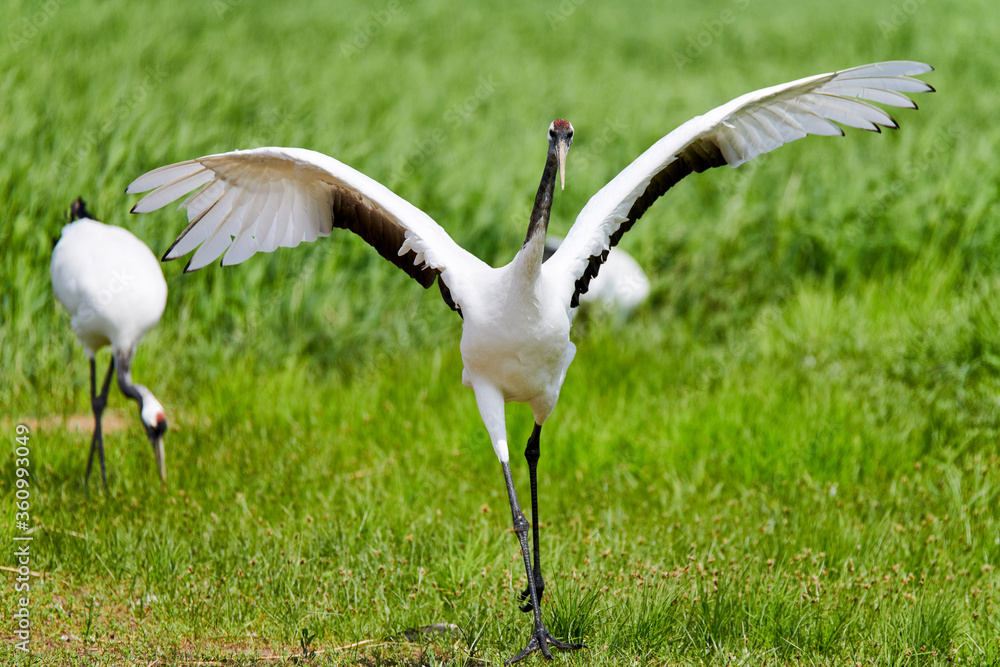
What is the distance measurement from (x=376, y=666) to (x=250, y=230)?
1859 millimetres

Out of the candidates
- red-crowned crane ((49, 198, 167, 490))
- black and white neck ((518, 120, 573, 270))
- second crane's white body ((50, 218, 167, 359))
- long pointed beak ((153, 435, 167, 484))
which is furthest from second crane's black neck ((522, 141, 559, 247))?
second crane's white body ((50, 218, 167, 359))

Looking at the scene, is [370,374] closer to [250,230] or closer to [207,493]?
[207,493]

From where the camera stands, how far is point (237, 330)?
7.32 m

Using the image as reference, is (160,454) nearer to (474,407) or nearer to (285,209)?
(474,407)

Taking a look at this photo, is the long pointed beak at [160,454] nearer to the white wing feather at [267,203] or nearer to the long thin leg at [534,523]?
the white wing feather at [267,203]

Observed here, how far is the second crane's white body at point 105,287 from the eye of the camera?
5.93 m

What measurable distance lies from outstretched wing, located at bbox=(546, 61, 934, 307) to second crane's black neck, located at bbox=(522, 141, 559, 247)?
0.42 metres

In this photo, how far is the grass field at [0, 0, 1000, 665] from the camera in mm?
4105

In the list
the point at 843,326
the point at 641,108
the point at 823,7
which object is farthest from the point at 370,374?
the point at 823,7

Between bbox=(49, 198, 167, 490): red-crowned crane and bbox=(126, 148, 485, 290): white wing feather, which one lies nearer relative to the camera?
bbox=(126, 148, 485, 290): white wing feather

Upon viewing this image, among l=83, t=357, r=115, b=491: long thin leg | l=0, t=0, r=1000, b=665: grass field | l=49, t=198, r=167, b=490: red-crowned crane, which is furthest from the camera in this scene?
l=49, t=198, r=167, b=490: red-crowned crane

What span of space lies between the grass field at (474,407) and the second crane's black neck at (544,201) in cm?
148

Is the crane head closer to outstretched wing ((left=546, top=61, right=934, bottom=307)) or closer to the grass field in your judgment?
outstretched wing ((left=546, top=61, right=934, bottom=307))

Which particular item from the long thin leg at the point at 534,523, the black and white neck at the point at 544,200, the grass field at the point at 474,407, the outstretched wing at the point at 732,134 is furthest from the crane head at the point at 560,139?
the grass field at the point at 474,407
